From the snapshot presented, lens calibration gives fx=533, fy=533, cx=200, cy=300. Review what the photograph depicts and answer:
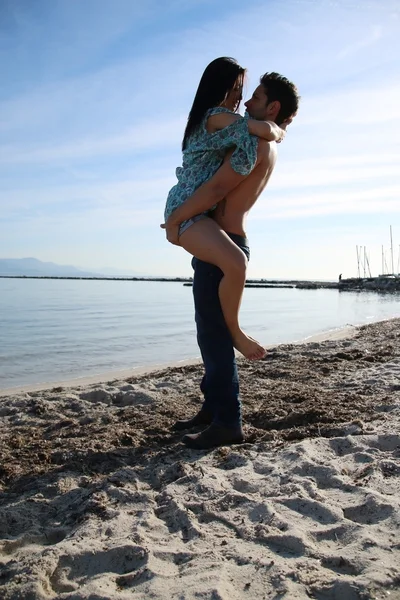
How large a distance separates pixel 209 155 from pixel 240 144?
0.77 ft

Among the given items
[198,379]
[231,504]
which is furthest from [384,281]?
[231,504]

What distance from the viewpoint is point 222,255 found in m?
2.94

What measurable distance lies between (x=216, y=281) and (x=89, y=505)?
1393 mm

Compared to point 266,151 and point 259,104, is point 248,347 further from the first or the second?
point 259,104

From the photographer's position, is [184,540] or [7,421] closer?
[184,540]

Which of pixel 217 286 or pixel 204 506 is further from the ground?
pixel 217 286

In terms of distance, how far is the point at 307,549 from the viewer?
1.96 m

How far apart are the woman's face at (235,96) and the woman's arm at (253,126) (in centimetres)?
19

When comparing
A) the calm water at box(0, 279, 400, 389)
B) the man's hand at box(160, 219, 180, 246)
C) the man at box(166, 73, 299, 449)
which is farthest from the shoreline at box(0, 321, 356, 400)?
the man's hand at box(160, 219, 180, 246)

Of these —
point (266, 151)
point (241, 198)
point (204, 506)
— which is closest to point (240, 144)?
point (266, 151)

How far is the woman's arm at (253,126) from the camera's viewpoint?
Result: 9.65ft

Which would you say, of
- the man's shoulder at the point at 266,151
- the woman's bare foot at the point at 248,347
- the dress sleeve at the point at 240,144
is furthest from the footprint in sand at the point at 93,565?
the man's shoulder at the point at 266,151

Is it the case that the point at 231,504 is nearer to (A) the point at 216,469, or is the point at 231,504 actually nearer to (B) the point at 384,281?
(A) the point at 216,469

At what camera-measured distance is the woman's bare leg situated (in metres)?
2.94
